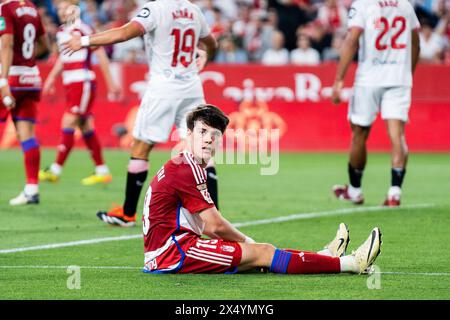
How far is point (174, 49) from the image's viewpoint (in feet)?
33.3

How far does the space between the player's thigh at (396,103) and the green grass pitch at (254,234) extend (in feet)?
3.35

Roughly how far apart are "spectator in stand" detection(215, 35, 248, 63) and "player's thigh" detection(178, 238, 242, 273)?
14.8 m

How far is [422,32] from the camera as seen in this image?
22.5 meters

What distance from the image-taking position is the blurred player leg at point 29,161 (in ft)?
39.0

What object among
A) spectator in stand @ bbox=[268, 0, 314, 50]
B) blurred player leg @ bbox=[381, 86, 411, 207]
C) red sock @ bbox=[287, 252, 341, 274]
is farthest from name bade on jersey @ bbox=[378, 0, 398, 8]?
spectator in stand @ bbox=[268, 0, 314, 50]

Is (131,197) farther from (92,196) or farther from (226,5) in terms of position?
(226,5)

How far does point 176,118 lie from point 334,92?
2.10m

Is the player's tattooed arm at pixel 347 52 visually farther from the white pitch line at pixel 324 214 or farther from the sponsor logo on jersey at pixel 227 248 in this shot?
the sponsor logo on jersey at pixel 227 248

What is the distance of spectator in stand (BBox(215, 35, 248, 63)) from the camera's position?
21.8 meters

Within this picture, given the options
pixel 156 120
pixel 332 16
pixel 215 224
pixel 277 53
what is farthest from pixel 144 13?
pixel 332 16

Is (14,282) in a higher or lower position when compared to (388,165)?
higher

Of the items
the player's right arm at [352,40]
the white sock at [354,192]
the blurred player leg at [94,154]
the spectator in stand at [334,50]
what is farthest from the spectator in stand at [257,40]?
the player's right arm at [352,40]

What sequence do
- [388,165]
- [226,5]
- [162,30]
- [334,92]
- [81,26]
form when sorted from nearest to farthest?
[162,30] → [334,92] → [81,26] → [388,165] → [226,5]
